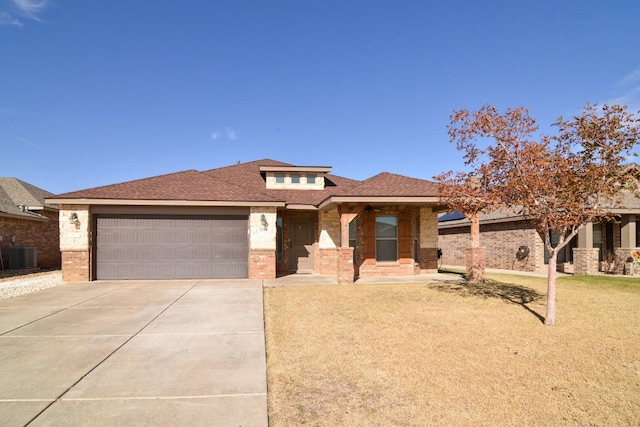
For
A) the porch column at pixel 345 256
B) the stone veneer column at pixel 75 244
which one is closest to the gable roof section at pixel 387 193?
the porch column at pixel 345 256

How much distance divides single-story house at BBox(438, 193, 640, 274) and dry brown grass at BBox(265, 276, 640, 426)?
24.1 ft

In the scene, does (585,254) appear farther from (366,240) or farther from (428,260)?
(366,240)

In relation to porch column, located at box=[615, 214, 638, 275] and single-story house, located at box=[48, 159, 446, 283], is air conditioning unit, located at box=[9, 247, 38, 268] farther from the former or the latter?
porch column, located at box=[615, 214, 638, 275]

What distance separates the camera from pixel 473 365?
4.95 metres

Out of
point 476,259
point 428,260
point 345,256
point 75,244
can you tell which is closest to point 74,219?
point 75,244

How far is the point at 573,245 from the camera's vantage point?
57.5 ft

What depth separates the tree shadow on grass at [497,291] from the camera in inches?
381

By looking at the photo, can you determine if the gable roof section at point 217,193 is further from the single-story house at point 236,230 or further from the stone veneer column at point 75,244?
the stone veneer column at point 75,244

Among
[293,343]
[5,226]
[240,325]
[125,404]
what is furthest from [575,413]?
[5,226]

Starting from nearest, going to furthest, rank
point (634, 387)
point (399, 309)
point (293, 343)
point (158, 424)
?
point (158, 424), point (634, 387), point (293, 343), point (399, 309)

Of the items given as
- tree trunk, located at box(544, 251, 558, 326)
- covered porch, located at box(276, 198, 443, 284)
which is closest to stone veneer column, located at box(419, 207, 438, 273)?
covered porch, located at box(276, 198, 443, 284)

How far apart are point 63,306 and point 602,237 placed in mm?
21728

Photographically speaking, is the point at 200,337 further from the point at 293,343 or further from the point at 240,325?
the point at 293,343

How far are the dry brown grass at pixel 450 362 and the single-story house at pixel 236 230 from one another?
4323 millimetres
